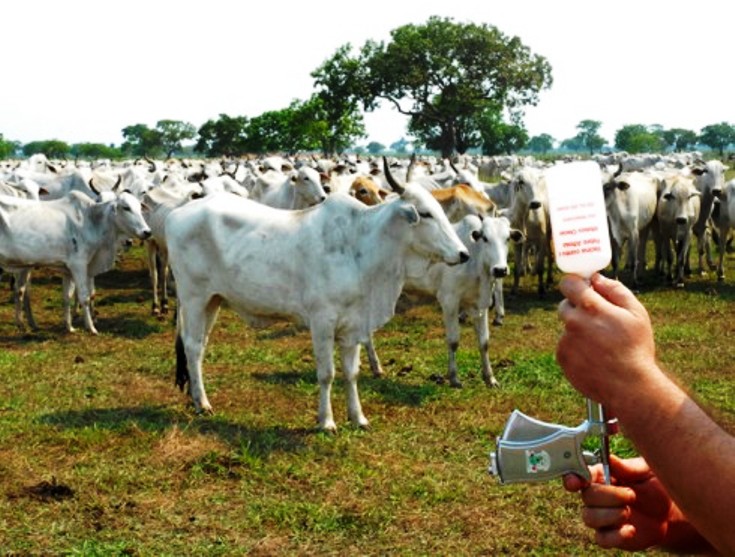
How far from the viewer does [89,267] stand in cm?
1166

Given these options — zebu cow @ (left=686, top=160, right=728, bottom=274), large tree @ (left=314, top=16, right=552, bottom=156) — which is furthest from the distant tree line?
zebu cow @ (left=686, top=160, right=728, bottom=274)

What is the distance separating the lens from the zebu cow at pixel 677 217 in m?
14.1

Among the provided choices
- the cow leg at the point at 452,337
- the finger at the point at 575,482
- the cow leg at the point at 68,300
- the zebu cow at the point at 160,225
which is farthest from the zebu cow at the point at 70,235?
the finger at the point at 575,482

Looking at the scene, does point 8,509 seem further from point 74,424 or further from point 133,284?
point 133,284

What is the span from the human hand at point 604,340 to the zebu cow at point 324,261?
524 cm

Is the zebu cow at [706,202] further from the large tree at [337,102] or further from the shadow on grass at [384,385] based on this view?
the large tree at [337,102]

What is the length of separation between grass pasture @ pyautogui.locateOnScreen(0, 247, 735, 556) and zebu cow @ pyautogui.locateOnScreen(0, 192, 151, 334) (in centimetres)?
85

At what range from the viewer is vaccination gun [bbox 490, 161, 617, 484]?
5.69 ft

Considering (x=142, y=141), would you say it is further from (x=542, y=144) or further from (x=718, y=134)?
(x=542, y=144)

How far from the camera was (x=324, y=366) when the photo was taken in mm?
7027

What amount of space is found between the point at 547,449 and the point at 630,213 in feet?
40.7

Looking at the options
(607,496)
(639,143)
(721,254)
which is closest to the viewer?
(607,496)

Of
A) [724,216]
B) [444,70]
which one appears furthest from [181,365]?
[444,70]

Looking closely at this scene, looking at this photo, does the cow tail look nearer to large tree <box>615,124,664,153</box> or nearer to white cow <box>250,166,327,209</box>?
white cow <box>250,166,327,209</box>
